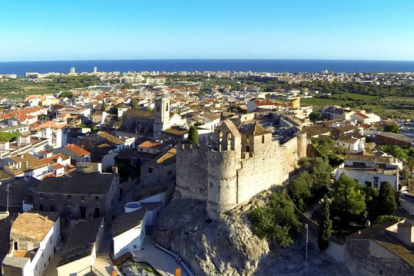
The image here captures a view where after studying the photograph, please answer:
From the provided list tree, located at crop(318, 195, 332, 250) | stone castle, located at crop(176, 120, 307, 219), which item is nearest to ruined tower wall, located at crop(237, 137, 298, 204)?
stone castle, located at crop(176, 120, 307, 219)

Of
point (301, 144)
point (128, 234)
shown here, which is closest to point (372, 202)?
point (301, 144)

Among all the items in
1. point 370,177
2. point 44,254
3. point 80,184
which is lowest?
point 44,254

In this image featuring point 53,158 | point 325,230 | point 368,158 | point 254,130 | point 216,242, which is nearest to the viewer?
point 325,230

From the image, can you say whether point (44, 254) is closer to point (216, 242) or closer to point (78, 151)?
point (216, 242)

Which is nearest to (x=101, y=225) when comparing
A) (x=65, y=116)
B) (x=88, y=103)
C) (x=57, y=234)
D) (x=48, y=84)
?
(x=57, y=234)

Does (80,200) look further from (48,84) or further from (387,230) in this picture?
(48,84)

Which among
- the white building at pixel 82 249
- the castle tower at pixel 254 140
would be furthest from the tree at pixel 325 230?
the white building at pixel 82 249

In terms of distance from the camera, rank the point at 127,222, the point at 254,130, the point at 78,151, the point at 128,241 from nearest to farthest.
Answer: the point at 128,241 < the point at 127,222 < the point at 254,130 < the point at 78,151
